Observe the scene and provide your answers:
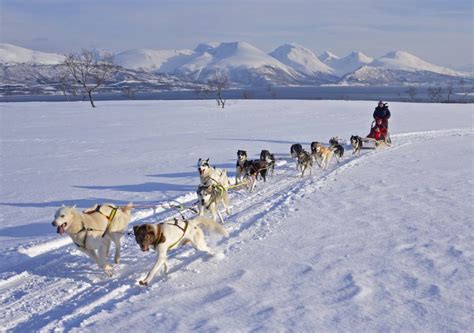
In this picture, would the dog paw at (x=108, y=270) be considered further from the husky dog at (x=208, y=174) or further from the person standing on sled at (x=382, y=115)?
the person standing on sled at (x=382, y=115)

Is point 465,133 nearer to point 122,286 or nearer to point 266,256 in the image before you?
point 266,256

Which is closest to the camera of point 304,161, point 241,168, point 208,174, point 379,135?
point 208,174

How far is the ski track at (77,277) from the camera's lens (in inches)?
165

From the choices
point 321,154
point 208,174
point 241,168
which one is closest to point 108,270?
point 208,174

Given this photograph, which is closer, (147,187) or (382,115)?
(147,187)

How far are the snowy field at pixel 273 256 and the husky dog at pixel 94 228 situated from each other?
0.25 m

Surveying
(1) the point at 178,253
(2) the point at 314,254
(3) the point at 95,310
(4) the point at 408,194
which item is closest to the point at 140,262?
(1) the point at 178,253

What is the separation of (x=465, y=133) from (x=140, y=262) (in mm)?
17675

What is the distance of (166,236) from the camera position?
185 inches

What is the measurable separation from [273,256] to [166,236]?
1358mm

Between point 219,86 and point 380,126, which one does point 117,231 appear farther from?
point 219,86

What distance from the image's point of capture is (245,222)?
687 cm

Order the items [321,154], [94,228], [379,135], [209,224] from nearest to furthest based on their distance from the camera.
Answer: [94,228] → [209,224] → [321,154] → [379,135]

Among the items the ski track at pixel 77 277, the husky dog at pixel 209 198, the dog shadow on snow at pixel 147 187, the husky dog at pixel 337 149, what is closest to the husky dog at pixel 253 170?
the ski track at pixel 77 277
